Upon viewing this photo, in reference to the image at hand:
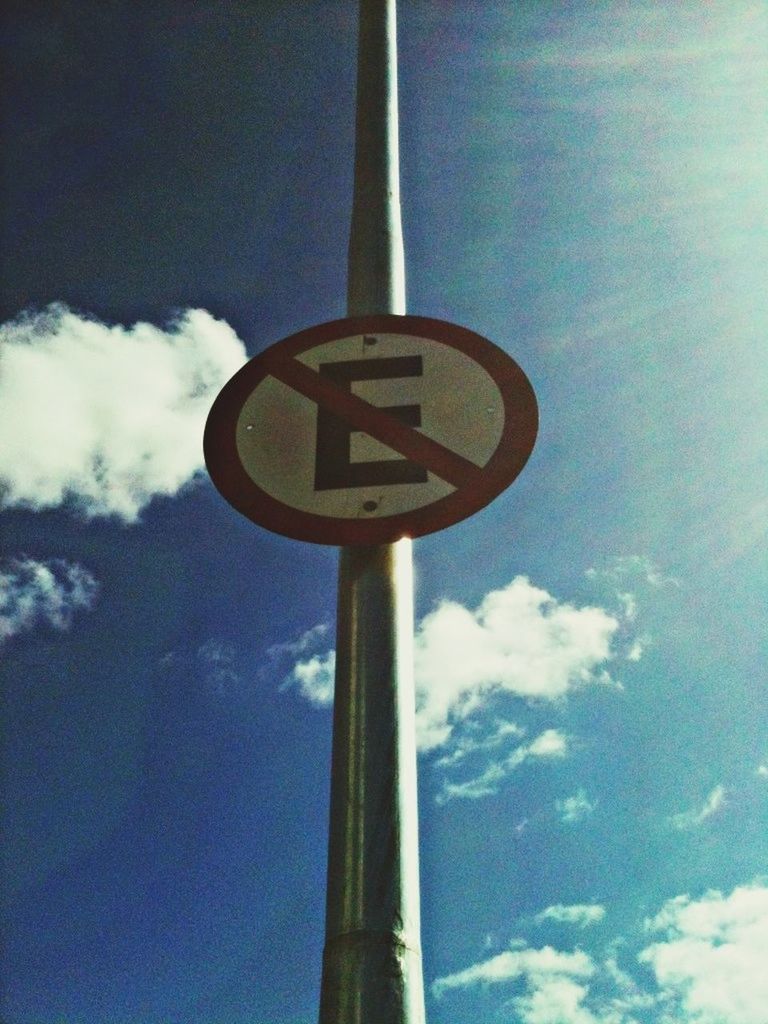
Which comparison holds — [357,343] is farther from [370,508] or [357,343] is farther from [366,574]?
[366,574]

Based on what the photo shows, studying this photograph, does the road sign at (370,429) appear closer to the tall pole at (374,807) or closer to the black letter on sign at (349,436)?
the black letter on sign at (349,436)

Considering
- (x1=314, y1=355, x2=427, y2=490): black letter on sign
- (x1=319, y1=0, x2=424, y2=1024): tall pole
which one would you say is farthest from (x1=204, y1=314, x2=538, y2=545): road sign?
(x1=319, y1=0, x2=424, y2=1024): tall pole

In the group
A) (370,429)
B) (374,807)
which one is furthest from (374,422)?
(374,807)

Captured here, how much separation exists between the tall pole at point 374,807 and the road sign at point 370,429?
0.12 metres

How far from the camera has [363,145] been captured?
2.51 meters

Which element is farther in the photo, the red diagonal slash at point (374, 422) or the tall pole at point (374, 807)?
the red diagonal slash at point (374, 422)

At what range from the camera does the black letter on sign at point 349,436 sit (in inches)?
79.0

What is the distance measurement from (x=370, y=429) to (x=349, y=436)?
48 mm

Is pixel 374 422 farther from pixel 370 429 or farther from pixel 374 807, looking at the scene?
pixel 374 807

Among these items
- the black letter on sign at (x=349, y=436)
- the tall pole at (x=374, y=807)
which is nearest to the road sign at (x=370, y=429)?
the black letter on sign at (x=349, y=436)

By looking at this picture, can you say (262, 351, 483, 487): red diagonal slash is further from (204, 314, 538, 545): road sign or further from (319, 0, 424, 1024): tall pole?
(319, 0, 424, 1024): tall pole

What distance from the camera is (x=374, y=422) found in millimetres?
2092

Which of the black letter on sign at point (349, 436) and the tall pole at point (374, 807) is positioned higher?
the black letter on sign at point (349, 436)

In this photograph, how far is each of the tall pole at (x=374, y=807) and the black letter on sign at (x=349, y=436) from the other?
18 centimetres
